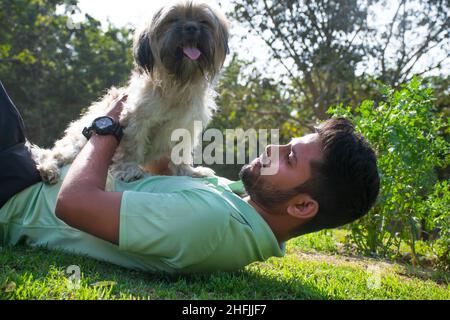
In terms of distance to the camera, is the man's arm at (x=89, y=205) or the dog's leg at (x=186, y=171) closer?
the man's arm at (x=89, y=205)

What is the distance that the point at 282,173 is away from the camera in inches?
136

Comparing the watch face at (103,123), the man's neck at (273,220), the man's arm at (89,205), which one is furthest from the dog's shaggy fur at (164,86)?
the man's neck at (273,220)

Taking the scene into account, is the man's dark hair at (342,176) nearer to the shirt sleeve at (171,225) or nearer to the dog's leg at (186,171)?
the shirt sleeve at (171,225)

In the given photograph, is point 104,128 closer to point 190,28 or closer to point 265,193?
point 190,28

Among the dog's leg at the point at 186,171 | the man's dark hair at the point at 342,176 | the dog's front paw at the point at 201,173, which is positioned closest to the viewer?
the man's dark hair at the point at 342,176

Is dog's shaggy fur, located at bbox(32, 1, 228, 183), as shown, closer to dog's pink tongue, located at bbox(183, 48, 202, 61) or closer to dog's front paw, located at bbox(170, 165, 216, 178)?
dog's pink tongue, located at bbox(183, 48, 202, 61)

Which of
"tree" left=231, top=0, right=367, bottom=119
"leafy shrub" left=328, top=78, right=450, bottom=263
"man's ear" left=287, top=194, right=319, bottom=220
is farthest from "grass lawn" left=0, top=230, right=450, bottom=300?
"tree" left=231, top=0, right=367, bottom=119

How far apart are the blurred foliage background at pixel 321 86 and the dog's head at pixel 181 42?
1899mm

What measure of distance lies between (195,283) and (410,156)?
10.6 ft

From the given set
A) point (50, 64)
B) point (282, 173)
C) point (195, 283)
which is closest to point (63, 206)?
point (195, 283)

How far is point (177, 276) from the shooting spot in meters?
3.34

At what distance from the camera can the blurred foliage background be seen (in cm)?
551

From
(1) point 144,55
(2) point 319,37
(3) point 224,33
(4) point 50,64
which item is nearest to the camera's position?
(1) point 144,55

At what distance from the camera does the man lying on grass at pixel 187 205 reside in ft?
9.95
